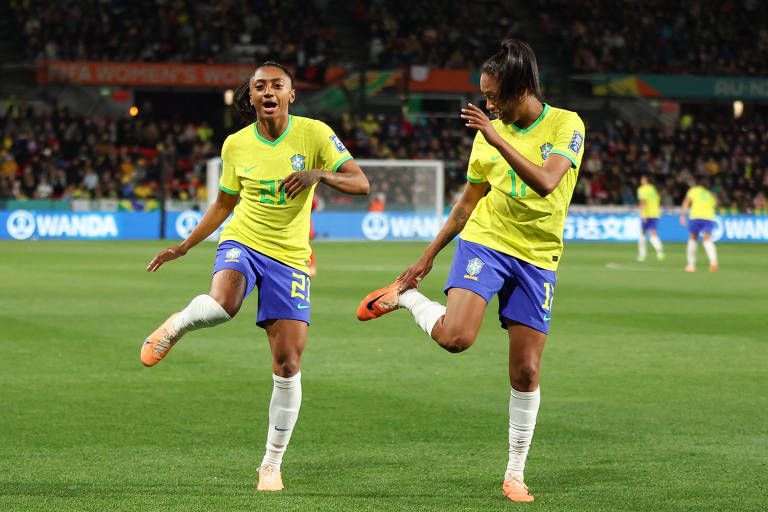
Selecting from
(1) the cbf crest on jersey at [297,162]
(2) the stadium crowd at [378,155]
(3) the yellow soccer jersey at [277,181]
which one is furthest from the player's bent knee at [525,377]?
(2) the stadium crowd at [378,155]

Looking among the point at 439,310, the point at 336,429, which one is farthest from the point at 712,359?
the point at 439,310

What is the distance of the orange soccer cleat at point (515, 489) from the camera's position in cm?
580

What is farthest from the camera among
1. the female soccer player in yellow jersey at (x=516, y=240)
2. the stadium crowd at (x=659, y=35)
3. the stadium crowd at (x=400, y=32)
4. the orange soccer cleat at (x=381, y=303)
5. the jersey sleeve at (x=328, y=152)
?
the stadium crowd at (x=659, y=35)

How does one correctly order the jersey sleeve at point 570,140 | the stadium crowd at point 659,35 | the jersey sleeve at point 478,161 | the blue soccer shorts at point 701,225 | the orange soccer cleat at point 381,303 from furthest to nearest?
the stadium crowd at point 659,35 → the blue soccer shorts at point 701,225 → the orange soccer cleat at point 381,303 → the jersey sleeve at point 478,161 → the jersey sleeve at point 570,140

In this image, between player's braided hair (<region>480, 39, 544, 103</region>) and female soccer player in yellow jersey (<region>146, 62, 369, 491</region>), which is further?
female soccer player in yellow jersey (<region>146, 62, 369, 491</region>)

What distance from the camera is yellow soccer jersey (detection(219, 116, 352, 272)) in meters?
6.08

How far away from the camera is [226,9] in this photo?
145 feet

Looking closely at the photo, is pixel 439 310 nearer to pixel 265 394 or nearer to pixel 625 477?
pixel 625 477

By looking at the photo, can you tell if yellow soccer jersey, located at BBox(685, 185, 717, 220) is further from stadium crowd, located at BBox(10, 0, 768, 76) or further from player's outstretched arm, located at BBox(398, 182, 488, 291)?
player's outstretched arm, located at BBox(398, 182, 488, 291)

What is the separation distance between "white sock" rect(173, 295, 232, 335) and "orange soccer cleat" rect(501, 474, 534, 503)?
1.61 meters

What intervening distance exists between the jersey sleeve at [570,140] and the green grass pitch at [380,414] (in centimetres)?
166

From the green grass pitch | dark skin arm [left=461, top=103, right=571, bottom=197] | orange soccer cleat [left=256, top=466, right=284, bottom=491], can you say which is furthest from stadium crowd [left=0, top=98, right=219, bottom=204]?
dark skin arm [left=461, top=103, right=571, bottom=197]

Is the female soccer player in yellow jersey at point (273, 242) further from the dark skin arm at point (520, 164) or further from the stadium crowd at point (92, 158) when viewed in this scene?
the stadium crowd at point (92, 158)

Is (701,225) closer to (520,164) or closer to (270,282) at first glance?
(270,282)
